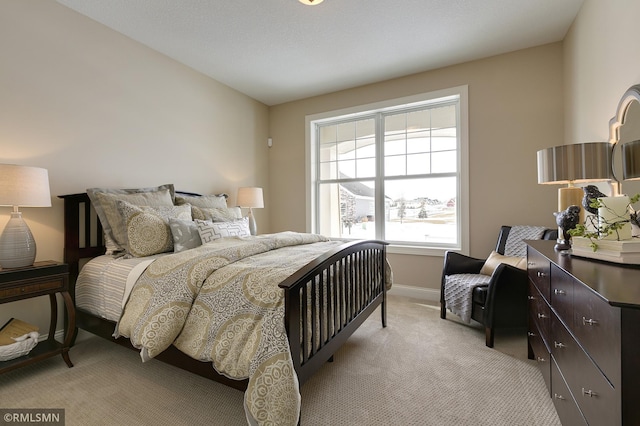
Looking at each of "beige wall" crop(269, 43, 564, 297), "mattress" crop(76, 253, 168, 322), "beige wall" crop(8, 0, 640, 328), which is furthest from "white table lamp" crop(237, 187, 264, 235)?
"beige wall" crop(269, 43, 564, 297)

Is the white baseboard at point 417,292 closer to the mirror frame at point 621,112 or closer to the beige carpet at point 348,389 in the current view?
the beige carpet at point 348,389

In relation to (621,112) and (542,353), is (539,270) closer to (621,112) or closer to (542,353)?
(542,353)

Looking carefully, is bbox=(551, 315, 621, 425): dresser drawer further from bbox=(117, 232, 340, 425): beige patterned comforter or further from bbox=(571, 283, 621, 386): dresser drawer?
bbox=(117, 232, 340, 425): beige patterned comforter

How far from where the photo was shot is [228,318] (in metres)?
1.44

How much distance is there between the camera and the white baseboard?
134 inches

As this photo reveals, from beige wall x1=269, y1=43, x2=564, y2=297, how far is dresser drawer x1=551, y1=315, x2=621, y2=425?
2.00 metres

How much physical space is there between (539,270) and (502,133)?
6.49ft

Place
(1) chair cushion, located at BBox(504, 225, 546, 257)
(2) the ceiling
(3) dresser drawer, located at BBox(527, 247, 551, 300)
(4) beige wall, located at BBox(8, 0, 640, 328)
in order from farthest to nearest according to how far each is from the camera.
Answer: (1) chair cushion, located at BBox(504, 225, 546, 257) → (2) the ceiling → (4) beige wall, located at BBox(8, 0, 640, 328) → (3) dresser drawer, located at BBox(527, 247, 551, 300)

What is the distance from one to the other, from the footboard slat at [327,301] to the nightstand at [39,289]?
1.68m

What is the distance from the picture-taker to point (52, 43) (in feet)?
7.61

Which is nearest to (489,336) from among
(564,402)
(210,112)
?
(564,402)

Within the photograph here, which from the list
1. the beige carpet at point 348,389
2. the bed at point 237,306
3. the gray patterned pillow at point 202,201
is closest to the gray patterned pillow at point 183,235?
the bed at point 237,306

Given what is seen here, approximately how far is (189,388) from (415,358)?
151 centimetres

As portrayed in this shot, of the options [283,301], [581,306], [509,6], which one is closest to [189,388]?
[283,301]
